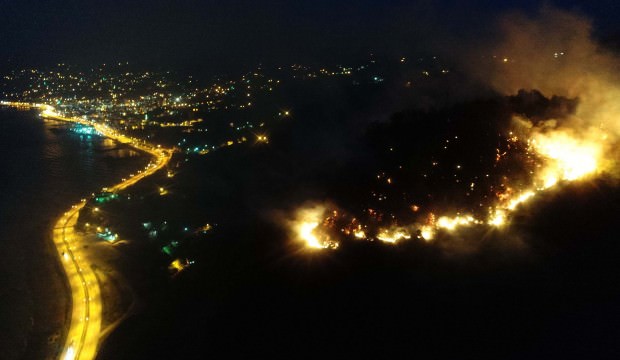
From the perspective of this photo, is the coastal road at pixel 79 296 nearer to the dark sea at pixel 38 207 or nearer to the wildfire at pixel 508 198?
the dark sea at pixel 38 207

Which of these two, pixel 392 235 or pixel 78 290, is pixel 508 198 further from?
pixel 78 290

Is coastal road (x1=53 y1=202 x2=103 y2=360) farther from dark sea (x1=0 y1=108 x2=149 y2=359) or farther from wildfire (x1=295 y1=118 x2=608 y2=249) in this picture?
wildfire (x1=295 y1=118 x2=608 y2=249)

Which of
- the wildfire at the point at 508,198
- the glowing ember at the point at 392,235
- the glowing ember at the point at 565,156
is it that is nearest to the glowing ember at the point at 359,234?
the wildfire at the point at 508,198

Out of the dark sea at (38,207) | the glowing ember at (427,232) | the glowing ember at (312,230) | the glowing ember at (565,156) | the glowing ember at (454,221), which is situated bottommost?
the dark sea at (38,207)

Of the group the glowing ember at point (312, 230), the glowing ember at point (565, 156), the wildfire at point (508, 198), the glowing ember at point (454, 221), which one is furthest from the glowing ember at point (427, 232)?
the glowing ember at point (565, 156)

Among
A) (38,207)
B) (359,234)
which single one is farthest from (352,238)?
(38,207)

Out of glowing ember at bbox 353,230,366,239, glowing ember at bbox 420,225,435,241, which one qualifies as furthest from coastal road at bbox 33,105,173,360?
glowing ember at bbox 420,225,435,241

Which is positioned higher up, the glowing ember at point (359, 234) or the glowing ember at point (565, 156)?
the glowing ember at point (565, 156)

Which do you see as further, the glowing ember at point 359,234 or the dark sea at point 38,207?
the glowing ember at point 359,234

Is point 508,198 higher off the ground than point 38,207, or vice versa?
point 508,198
